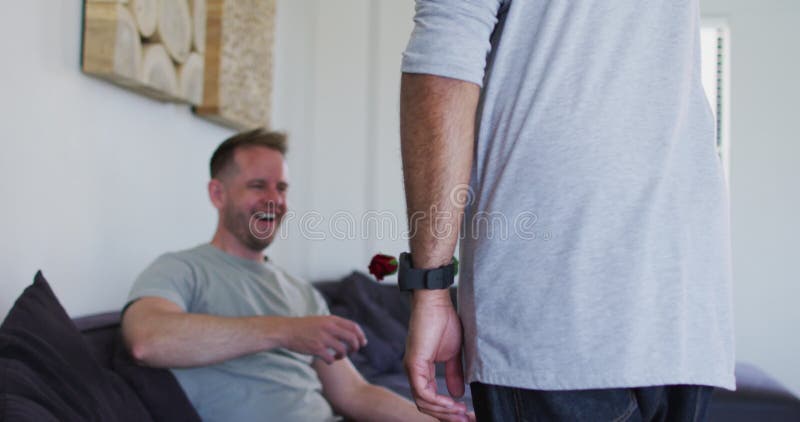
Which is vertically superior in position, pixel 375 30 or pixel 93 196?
pixel 375 30

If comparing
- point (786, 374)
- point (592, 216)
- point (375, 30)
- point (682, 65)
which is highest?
point (375, 30)

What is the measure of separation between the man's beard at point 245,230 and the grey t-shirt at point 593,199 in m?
1.28

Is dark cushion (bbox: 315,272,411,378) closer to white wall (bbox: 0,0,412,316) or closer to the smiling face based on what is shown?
white wall (bbox: 0,0,412,316)

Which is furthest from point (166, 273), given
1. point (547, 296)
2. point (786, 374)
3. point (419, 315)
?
point (786, 374)

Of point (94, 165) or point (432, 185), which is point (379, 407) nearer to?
point (94, 165)

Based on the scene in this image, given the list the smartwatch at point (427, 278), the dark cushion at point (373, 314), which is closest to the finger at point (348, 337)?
the smartwatch at point (427, 278)

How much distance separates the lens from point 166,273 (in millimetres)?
1857

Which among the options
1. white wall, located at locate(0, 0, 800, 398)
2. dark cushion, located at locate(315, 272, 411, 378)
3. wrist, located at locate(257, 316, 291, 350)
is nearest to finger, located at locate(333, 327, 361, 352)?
wrist, located at locate(257, 316, 291, 350)

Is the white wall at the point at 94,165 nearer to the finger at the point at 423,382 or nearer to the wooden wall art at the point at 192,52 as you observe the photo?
the wooden wall art at the point at 192,52

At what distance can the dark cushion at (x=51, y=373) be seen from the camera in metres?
1.16

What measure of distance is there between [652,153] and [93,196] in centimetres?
161

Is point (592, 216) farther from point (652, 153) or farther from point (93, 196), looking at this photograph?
point (93, 196)

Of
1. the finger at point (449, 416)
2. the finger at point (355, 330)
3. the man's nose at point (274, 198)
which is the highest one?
the man's nose at point (274, 198)

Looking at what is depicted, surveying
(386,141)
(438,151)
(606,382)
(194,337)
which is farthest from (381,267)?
(386,141)
